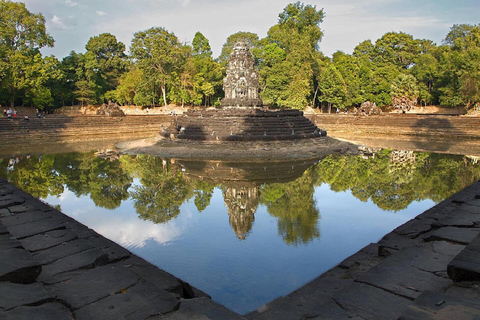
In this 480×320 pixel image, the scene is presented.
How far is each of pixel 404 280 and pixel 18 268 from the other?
342 centimetres

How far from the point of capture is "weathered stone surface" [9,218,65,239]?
4566mm

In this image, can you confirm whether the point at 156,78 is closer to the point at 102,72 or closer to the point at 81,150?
the point at 102,72

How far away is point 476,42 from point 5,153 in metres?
38.6

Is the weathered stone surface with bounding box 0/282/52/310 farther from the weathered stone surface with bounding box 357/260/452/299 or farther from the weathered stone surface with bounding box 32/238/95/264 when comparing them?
the weathered stone surface with bounding box 357/260/452/299

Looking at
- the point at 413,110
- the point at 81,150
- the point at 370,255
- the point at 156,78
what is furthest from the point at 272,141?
the point at 413,110

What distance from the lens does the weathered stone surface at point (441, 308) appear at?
224 cm

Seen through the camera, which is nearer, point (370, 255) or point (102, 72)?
point (370, 255)

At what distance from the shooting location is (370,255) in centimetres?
513

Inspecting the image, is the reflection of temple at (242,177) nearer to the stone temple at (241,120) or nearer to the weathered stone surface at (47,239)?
the weathered stone surface at (47,239)

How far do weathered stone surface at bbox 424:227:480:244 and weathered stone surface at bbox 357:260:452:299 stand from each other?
1009 millimetres

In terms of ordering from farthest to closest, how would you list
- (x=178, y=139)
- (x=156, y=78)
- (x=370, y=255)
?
(x=156, y=78), (x=178, y=139), (x=370, y=255)

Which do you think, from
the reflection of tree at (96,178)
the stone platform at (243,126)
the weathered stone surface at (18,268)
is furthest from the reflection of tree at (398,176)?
the weathered stone surface at (18,268)

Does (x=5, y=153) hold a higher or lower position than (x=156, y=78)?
lower

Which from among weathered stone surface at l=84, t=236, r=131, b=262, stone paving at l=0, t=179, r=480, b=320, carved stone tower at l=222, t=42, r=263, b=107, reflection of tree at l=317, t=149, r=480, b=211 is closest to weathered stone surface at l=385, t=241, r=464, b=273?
stone paving at l=0, t=179, r=480, b=320
